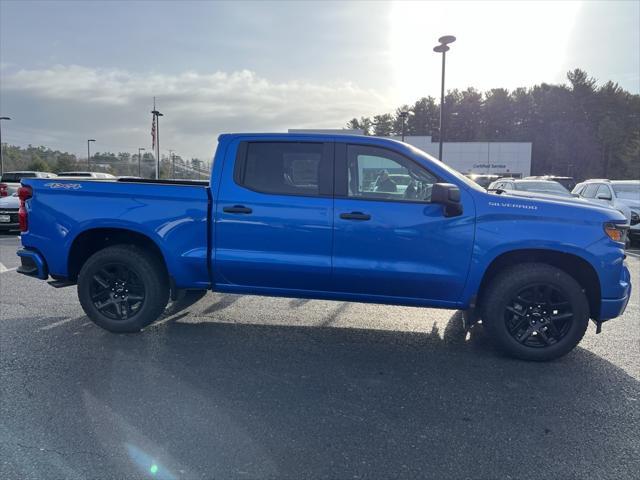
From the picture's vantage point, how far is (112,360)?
419 cm

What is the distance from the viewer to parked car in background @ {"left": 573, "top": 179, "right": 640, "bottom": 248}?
11.9 metres

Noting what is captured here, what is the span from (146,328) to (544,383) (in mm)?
3876

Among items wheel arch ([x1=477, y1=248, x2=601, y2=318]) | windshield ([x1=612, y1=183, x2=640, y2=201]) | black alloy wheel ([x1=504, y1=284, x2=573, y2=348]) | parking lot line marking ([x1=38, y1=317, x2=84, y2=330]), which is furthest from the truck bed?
windshield ([x1=612, y1=183, x2=640, y2=201])

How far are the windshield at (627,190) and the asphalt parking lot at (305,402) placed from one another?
30.2 feet

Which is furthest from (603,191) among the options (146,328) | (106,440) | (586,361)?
(106,440)

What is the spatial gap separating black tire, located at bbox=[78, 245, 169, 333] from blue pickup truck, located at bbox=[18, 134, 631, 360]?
A: 0.01 metres

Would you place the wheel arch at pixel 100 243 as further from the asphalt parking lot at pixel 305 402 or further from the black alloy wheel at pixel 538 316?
the black alloy wheel at pixel 538 316

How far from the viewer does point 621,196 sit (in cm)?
1298

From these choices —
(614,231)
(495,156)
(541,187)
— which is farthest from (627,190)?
(495,156)

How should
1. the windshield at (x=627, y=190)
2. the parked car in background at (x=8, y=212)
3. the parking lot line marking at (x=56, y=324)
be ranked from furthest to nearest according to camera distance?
the parked car in background at (x=8, y=212) → the windshield at (x=627, y=190) → the parking lot line marking at (x=56, y=324)

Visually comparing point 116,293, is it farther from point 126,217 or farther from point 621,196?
point 621,196

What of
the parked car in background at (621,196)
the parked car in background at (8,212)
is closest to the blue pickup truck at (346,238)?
the parked car in background at (621,196)

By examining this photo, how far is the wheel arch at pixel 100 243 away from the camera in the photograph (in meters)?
4.78

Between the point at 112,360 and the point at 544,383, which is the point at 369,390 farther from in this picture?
the point at 112,360
